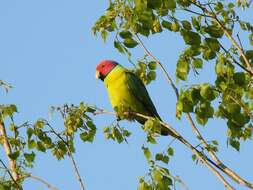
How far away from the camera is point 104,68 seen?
719 centimetres

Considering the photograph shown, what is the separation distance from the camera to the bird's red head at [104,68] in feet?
23.3

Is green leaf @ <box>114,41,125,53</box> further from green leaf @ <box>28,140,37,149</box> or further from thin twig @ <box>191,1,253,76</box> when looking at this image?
green leaf @ <box>28,140,37,149</box>

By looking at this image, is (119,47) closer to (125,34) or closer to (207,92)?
(125,34)

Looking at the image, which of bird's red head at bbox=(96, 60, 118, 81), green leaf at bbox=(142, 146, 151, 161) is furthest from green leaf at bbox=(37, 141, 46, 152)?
bird's red head at bbox=(96, 60, 118, 81)

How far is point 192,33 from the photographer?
3473 millimetres

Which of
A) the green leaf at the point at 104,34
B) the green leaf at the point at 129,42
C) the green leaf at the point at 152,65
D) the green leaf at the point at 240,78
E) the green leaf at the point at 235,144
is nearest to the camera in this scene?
the green leaf at the point at 240,78

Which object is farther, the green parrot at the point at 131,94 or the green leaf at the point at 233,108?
the green parrot at the point at 131,94

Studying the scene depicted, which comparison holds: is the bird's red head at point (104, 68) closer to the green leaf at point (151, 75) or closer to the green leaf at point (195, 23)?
the green leaf at point (151, 75)

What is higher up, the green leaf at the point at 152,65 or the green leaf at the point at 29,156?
the green leaf at the point at 152,65

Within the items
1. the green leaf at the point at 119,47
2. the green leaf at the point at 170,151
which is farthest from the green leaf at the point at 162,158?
the green leaf at the point at 119,47

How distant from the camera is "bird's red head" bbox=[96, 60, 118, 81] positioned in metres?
7.09

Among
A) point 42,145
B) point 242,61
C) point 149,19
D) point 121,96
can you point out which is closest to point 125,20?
point 149,19

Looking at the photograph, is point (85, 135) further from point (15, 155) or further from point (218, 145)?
point (218, 145)

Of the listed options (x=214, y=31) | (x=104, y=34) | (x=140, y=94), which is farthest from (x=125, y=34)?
(x=140, y=94)
